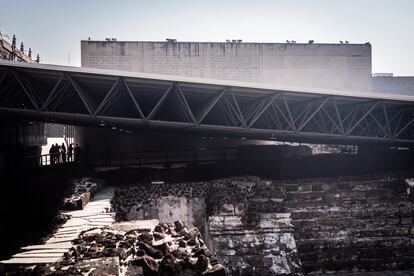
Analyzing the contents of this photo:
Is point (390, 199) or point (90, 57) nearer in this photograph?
point (390, 199)

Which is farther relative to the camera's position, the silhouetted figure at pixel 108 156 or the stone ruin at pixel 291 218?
the silhouetted figure at pixel 108 156

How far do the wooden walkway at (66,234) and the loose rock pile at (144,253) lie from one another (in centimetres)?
27

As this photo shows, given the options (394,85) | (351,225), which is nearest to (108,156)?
(351,225)

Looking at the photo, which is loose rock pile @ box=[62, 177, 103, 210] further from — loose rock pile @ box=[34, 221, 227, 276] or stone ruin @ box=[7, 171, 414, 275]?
loose rock pile @ box=[34, 221, 227, 276]

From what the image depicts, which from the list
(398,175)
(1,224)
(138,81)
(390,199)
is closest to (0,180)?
(1,224)

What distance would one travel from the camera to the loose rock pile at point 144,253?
14.3 feet

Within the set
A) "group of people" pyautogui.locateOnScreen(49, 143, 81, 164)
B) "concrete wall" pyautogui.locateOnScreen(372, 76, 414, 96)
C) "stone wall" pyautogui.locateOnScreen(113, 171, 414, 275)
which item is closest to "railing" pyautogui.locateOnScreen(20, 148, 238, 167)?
"group of people" pyautogui.locateOnScreen(49, 143, 81, 164)

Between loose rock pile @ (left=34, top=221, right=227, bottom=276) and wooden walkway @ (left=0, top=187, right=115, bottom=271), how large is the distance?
0.88 feet

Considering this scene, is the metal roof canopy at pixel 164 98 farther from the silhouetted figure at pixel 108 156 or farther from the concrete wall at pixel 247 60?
the concrete wall at pixel 247 60

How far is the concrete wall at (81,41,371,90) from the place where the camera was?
2398cm

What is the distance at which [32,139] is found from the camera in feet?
62.9

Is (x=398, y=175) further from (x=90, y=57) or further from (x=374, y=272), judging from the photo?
(x=90, y=57)

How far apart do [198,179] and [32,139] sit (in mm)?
12494

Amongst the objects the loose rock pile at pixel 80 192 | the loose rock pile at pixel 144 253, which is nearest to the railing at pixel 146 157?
the loose rock pile at pixel 80 192
